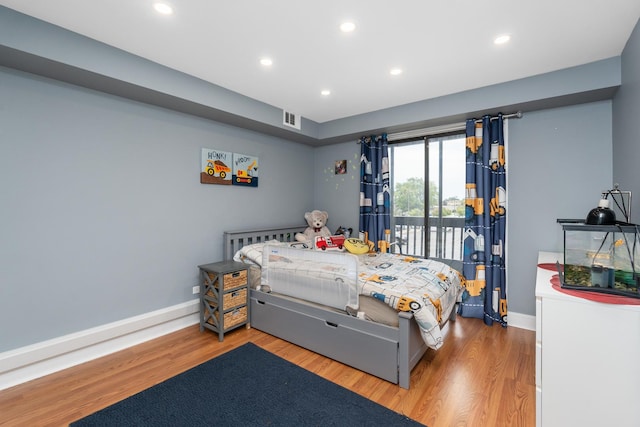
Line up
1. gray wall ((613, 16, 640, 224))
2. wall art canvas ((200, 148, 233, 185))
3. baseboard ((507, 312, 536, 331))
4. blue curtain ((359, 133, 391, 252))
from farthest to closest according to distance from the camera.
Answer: blue curtain ((359, 133, 391, 252))
wall art canvas ((200, 148, 233, 185))
baseboard ((507, 312, 536, 331))
gray wall ((613, 16, 640, 224))

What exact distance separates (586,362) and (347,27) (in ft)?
8.00

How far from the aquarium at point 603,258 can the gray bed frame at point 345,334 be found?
1012 millimetres

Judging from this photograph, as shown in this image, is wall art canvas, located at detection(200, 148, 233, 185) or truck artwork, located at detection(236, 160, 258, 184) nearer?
wall art canvas, located at detection(200, 148, 233, 185)

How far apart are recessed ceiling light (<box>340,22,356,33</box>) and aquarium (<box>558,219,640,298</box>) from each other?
6.12 ft

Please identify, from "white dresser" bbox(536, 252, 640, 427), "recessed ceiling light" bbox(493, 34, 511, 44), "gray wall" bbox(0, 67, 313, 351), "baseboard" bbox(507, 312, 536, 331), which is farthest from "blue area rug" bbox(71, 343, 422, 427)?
"recessed ceiling light" bbox(493, 34, 511, 44)

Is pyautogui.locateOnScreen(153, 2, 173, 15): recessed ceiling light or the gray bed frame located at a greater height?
pyautogui.locateOnScreen(153, 2, 173, 15): recessed ceiling light

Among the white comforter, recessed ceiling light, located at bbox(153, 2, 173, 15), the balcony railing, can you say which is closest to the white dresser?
the white comforter

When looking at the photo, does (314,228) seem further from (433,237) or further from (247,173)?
(433,237)

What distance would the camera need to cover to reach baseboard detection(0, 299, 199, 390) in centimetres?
212

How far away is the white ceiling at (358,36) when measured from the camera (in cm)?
182

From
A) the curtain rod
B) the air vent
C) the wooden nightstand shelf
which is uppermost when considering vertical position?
the air vent

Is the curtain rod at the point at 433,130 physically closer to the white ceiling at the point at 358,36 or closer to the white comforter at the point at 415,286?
the white ceiling at the point at 358,36

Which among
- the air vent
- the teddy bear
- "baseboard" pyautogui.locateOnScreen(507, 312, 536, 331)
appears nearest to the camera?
"baseboard" pyautogui.locateOnScreen(507, 312, 536, 331)

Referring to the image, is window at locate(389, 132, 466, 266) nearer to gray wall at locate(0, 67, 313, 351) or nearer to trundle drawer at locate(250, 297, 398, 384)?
trundle drawer at locate(250, 297, 398, 384)
